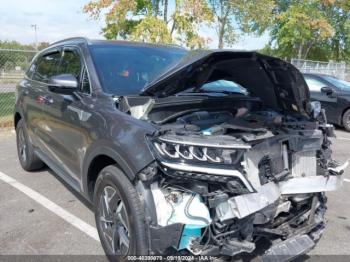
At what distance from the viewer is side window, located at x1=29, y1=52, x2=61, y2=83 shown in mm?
4963

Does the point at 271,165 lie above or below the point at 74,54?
below

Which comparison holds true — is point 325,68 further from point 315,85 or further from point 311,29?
point 315,85

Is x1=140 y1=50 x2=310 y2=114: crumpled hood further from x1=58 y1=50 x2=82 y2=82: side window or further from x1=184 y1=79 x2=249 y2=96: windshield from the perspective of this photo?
x1=58 y1=50 x2=82 y2=82: side window

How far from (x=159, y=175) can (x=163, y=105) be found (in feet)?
2.64

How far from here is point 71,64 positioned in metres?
4.34

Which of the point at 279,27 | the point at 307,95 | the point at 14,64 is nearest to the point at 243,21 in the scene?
the point at 14,64

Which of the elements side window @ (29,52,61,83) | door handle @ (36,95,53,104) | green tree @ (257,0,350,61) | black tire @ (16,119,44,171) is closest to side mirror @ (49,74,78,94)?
door handle @ (36,95,53,104)

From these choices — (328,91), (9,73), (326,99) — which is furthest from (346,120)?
(9,73)

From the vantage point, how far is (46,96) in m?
4.66

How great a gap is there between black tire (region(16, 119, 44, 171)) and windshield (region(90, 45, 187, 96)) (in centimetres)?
226

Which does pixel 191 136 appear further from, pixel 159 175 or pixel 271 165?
pixel 271 165

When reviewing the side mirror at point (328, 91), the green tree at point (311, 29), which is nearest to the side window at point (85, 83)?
the side mirror at point (328, 91)

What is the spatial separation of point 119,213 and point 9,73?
40.6 feet

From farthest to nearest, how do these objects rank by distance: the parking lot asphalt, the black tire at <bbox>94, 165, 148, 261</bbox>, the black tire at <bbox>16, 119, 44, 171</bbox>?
the black tire at <bbox>16, 119, 44, 171</bbox>, the parking lot asphalt, the black tire at <bbox>94, 165, 148, 261</bbox>
